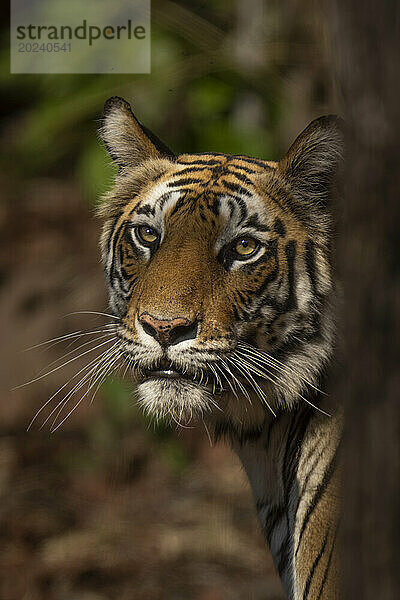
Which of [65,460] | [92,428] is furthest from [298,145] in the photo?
[65,460]

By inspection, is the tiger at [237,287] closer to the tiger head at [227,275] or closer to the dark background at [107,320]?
the tiger head at [227,275]

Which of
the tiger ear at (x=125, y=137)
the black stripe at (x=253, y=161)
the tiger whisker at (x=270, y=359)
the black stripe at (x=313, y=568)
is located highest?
the tiger ear at (x=125, y=137)

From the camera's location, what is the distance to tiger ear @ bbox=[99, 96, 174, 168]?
3.71 ft

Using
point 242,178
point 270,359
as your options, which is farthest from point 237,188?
point 270,359

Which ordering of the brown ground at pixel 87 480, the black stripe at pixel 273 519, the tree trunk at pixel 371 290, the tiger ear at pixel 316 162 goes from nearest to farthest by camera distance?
the tree trunk at pixel 371 290 → the tiger ear at pixel 316 162 → the black stripe at pixel 273 519 → the brown ground at pixel 87 480

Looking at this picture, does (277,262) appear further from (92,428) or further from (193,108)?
(92,428)

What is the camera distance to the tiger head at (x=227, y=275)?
3.42ft

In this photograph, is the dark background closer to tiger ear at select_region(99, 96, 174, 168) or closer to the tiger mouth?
tiger ear at select_region(99, 96, 174, 168)

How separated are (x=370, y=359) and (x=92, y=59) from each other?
→ 93 cm

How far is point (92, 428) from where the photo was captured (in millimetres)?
1640

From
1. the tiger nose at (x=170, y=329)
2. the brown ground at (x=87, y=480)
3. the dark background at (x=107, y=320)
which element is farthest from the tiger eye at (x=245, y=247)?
the brown ground at (x=87, y=480)

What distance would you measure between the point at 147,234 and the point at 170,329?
15 centimetres

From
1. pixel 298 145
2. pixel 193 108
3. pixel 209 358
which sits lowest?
pixel 209 358

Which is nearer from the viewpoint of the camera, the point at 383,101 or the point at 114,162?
the point at 383,101
